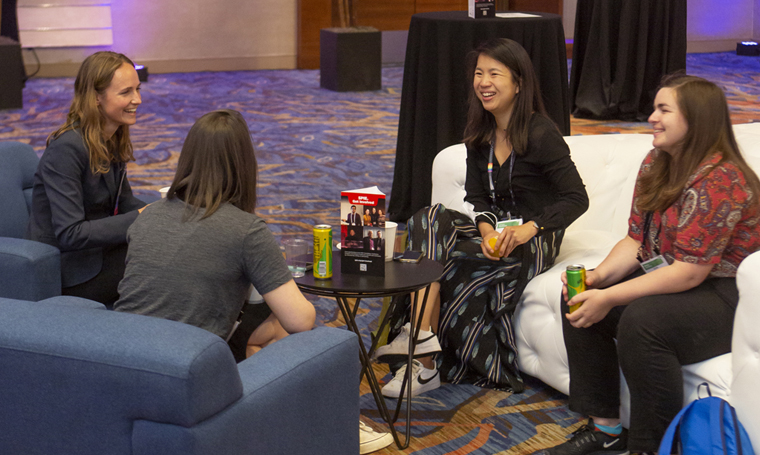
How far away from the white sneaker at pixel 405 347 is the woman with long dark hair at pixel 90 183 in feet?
2.99

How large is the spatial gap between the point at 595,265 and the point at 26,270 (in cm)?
Result: 180

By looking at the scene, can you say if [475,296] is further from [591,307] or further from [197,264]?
[197,264]

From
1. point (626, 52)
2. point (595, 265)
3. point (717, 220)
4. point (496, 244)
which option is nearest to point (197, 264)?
point (496, 244)

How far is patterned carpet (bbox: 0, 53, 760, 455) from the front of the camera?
8.41 ft

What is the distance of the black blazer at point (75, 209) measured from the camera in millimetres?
2469

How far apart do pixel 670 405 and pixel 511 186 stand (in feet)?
3.43

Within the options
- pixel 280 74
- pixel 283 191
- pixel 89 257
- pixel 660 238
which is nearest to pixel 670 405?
pixel 660 238

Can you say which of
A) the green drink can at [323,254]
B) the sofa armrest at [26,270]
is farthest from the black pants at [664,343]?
the sofa armrest at [26,270]

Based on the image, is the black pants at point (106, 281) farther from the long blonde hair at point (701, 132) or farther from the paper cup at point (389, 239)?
the long blonde hair at point (701, 132)

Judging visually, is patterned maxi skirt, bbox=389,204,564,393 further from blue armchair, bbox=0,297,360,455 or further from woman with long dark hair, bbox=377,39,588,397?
blue armchair, bbox=0,297,360,455

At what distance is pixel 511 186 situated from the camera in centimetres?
293

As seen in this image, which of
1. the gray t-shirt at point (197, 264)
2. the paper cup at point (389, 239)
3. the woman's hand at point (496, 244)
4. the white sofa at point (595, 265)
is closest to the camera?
the gray t-shirt at point (197, 264)

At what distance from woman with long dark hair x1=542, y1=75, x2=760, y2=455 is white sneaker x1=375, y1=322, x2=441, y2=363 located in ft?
1.76

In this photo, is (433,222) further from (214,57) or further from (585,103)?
(214,57)
